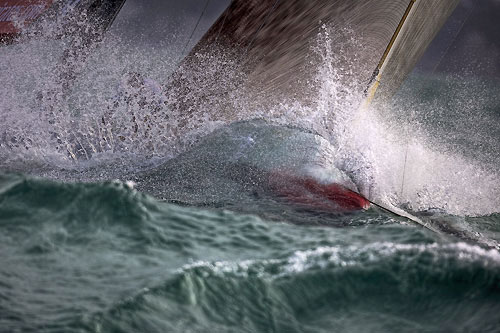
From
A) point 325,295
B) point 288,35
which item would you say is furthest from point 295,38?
point 325,295

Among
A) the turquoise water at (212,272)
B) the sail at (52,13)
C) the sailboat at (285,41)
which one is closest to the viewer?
the turquoise water at (212,272)

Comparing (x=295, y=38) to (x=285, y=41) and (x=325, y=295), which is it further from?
(x=325, y=295)

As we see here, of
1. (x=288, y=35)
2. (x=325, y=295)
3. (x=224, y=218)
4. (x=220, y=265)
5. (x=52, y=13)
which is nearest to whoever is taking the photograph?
(x=325, y=295)

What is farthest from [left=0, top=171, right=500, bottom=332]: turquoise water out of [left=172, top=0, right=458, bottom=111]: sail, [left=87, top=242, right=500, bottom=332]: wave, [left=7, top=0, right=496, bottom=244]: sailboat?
[left=172, top=0, right=458, bottom=111]: sail

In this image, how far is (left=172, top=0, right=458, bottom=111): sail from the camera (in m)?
4.98

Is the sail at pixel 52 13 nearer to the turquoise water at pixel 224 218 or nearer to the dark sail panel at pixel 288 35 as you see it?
the turquoise water at pixel 224 218

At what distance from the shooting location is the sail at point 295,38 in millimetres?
4984

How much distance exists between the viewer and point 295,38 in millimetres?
5109

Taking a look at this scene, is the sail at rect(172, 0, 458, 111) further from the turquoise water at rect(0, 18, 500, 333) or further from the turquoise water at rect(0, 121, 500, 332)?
the turquoise water at rect(0, 121, 500, 332)

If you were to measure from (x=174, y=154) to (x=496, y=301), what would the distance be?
2543 millimetres

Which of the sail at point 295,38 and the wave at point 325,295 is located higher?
the sail at point 295,38

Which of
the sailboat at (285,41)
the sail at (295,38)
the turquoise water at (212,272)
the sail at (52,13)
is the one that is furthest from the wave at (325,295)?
the sail at (52,13)

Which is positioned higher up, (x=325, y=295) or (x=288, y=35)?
(x=288, y=35)

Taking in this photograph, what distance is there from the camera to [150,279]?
2178 millimetres
